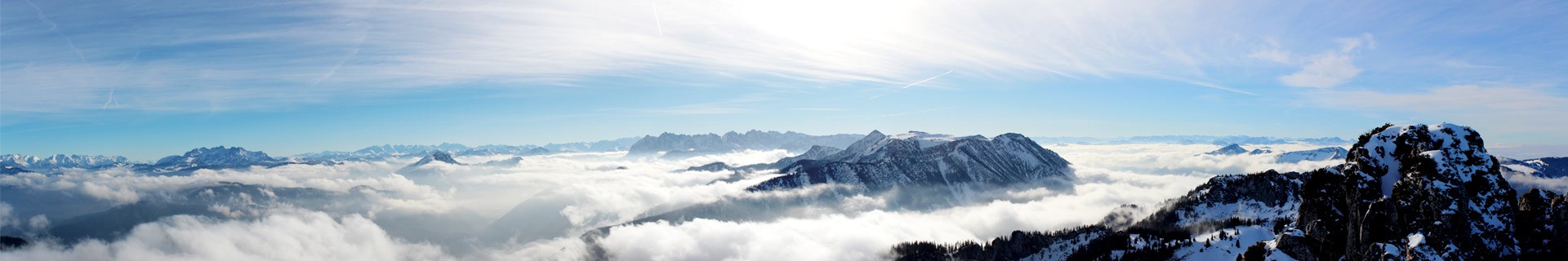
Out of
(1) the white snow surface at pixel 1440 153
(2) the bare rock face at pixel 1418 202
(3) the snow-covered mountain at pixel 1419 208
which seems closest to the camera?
(2) the bare rock face at pixel 1418 202

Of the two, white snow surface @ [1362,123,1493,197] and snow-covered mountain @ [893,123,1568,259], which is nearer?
snow-covered mountain @ [893,123,1568,259]

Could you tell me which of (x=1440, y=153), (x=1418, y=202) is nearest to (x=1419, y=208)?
(x=1418, y=202)

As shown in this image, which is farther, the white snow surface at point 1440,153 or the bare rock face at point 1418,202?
the white snow surface at point 1440,153

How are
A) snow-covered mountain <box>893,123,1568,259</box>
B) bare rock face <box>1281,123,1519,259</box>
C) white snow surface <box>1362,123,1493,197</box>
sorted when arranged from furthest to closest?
white snow surface <box>1362,123,1493,197</box>, snow-covered mountain <box>893,123,1568,259</box>, bare rock face <box>1281,123,1519,259</box>

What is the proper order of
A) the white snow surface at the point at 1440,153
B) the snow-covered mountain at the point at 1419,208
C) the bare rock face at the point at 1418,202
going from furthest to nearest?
the white snow surface at the point at 1440,153, the snow-covered mountain at the point at 1419,208, the bare rock face at the point at 1418,202

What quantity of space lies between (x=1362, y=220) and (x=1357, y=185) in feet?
12.1

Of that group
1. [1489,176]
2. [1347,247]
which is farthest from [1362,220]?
[1489,176]

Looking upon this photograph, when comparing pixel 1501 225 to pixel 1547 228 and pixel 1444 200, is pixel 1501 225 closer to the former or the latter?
pixel 1444 200

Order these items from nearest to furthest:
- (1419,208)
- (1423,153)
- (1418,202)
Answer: (1419,208) → (1418,202) → (1423,153)

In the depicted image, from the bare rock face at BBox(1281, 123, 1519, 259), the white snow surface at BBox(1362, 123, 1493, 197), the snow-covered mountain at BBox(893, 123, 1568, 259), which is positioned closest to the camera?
the bare rock face at BBox(1281, 123, 1519, 259)

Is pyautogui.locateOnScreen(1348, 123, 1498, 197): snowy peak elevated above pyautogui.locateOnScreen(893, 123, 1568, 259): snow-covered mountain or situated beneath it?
elevated above

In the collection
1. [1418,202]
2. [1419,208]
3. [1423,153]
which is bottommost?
[1419,208]

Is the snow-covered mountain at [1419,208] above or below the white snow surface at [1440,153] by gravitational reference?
below

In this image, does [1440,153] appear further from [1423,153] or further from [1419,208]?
[1419,208]
